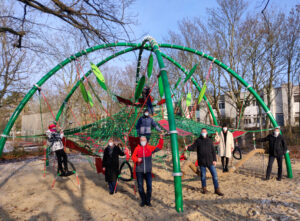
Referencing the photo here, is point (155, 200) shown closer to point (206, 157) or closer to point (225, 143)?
point (206, 157)

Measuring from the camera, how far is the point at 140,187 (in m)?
3.94

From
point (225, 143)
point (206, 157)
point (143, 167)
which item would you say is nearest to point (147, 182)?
point (143, 167)

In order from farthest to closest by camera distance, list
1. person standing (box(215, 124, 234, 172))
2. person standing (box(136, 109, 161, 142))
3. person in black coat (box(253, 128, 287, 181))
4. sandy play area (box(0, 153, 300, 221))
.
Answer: person standing (box(215, 124, 234, 172)) < person in black coat (box(253, 128, 287, 181)) < person standing (box(136, 109, 161, 142)) < sandy play area (box(0, 153, 300, 221))

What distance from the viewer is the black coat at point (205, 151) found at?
4409 mm

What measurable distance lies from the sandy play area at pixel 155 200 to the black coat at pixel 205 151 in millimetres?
680

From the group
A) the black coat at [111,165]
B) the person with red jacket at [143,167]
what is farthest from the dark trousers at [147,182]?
the black coat at [111,165]

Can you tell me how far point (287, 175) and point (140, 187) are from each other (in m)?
4.37

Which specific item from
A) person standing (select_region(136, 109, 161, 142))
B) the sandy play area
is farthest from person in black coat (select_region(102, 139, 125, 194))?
person standing (select_region(136, 109, 161, 142))

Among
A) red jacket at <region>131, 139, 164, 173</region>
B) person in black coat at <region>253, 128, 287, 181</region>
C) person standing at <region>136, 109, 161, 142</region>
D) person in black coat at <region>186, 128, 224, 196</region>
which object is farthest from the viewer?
person in black coat at <region>253, 128, 287, 181</region>

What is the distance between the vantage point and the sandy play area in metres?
3.54

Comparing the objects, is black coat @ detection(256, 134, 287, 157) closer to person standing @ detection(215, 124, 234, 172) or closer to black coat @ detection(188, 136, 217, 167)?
person standing @ detection(215, 124, 234, 172)

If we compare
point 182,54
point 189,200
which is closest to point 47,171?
point 189,200

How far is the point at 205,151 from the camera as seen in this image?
445 centimetres

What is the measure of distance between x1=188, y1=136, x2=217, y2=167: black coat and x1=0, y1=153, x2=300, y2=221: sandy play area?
68cm
